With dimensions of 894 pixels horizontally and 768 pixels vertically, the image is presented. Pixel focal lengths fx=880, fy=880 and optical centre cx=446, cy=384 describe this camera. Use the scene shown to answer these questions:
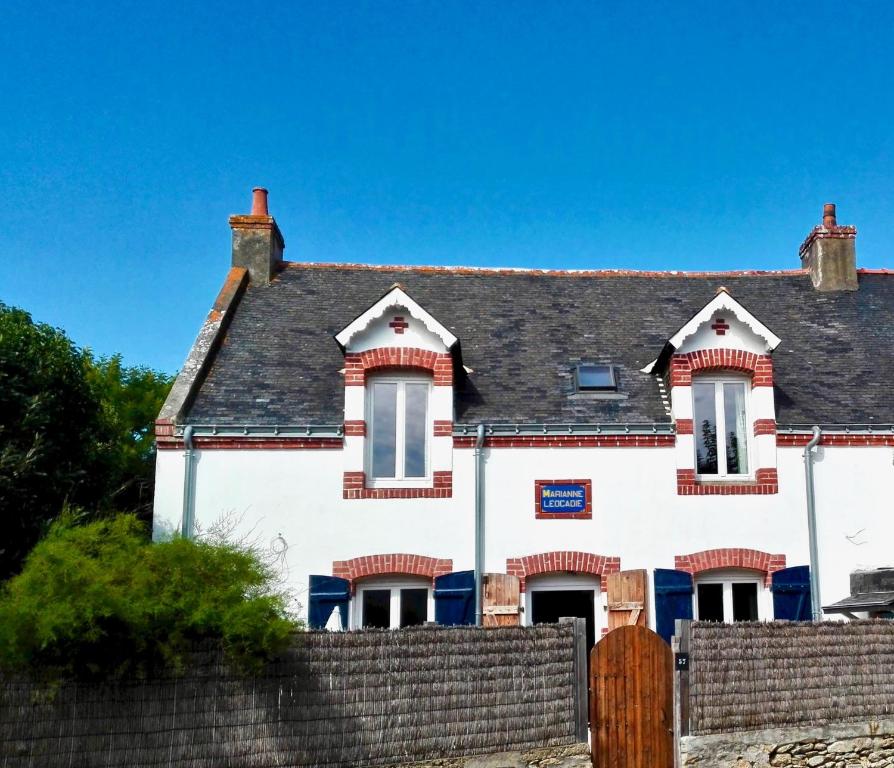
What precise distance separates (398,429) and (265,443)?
6.42ft

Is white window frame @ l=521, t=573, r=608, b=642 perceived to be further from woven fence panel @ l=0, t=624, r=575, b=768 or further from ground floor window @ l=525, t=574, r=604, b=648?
woven fence panel @ l=0, t=624, r=575, b=768

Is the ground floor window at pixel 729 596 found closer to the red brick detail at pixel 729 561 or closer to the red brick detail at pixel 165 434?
the red brick detail at pixel 729 561

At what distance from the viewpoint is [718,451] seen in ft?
43.9

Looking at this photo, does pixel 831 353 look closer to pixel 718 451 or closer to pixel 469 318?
pixel 718 451

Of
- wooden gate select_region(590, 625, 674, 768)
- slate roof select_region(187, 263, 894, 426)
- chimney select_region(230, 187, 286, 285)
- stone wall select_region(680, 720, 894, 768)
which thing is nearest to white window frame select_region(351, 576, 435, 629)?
slate roof select_region(187, 263, 894, 426)

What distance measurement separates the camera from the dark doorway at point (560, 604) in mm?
12680

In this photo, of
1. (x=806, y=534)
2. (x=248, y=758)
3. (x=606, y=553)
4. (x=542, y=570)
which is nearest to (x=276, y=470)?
(x=542, y=570)

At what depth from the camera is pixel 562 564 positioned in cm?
1254

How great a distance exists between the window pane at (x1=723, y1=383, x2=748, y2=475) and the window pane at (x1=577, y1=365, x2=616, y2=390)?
1.78m

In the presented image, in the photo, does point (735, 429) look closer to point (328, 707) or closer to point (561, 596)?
point (561, 596)

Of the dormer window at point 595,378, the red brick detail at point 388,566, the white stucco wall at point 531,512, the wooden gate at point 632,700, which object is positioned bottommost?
the wooden gate at point 632,700

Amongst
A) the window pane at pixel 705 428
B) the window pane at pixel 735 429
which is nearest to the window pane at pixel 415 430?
the window pane at pixel 705 428

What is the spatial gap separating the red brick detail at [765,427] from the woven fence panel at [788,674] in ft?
12.5

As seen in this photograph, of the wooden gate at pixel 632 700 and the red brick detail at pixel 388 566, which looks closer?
the wooden gate at pixel 632 700
